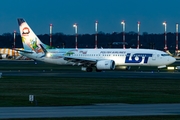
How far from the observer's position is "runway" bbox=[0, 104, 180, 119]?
28.0m

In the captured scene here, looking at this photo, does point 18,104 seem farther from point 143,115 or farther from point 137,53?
point 137,53

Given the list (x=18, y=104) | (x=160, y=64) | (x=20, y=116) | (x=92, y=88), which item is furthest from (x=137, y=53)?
(x=20, y=116)

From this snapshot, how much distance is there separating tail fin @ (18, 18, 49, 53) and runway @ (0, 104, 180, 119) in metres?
53.6

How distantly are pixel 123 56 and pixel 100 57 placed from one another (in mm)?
3201

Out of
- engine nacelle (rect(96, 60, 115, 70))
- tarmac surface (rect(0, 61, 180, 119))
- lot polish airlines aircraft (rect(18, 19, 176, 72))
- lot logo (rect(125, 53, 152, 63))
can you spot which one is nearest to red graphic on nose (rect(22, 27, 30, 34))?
lot polish airlines aircraft (rect(18, 19, 176, 72))

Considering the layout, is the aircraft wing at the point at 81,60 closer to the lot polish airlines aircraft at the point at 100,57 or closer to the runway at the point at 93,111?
the lot polish airlines aircraft at the point at 100,57

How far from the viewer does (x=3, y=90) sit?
43938 millimetres

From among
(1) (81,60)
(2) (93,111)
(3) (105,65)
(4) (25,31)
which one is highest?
(4) (25,31)

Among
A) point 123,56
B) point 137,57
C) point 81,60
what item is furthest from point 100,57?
point 137,57

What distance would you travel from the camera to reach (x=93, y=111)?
29.6m

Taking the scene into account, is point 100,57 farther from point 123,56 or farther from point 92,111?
point 92,111

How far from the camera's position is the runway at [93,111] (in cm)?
2797

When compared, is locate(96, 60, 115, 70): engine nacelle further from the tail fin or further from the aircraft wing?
the tail fin

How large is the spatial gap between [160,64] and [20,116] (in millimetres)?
55072
